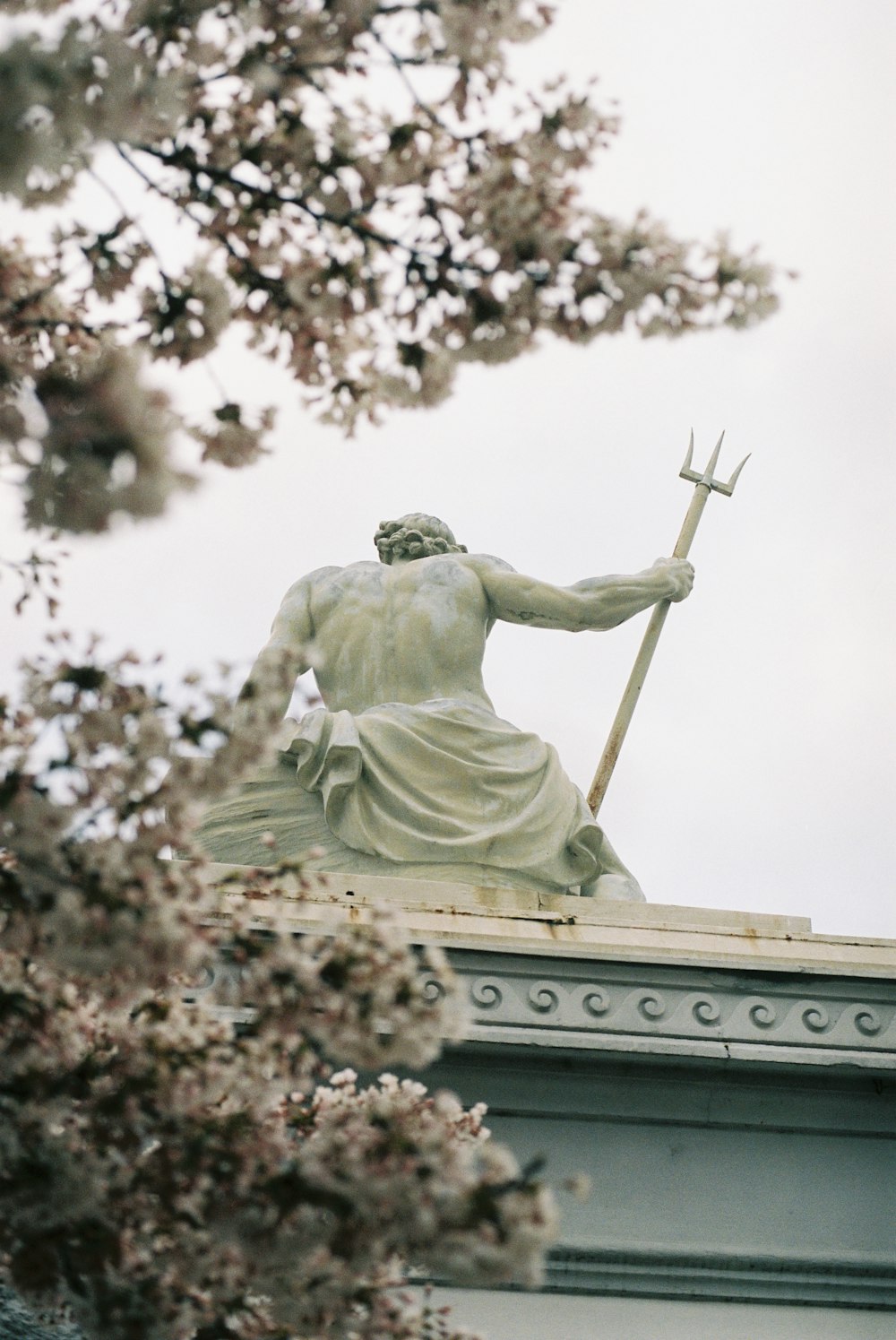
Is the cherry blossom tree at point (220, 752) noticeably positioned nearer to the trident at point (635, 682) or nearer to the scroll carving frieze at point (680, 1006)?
the scroll carving frieze at point (680, 1006)

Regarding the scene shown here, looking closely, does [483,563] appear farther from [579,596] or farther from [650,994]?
[650,994]

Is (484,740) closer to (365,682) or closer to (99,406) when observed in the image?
(365,682)

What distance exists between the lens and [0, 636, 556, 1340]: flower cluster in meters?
3.33

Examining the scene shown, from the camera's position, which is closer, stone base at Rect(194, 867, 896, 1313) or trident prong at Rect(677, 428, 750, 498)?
stone base at Rect(194, 867, 896, 1313)

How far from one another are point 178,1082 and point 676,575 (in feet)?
15.0

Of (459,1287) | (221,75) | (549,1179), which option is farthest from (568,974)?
(221,75)

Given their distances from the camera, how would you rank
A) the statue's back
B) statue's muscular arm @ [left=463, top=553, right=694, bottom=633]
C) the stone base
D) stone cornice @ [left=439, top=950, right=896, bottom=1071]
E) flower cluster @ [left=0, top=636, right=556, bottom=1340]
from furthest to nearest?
statue's muscular arm @ [left=463, top=553, right=694, bottom=633] < the statue's back < stone cornice @ [left=439, top=950, right=896, bottom=1071] < the stone base < flower cluster @ [left=0, top=636, right=556, bottom=1340]

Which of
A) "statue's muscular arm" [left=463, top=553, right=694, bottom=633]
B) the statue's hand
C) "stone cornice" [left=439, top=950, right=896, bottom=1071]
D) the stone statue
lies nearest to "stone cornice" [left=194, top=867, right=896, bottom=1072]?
"stone cornice" [left=439, top=950, right=896, bottom=1071]

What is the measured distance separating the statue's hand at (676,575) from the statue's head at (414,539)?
2.98 feet

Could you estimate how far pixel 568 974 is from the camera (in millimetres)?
5891

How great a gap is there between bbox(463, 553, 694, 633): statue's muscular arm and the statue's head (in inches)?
14.4

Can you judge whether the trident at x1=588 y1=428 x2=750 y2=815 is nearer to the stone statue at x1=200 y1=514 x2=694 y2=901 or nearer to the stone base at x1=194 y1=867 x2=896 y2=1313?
the stone statue at x1=200 y1=514 x2=694 y2=901

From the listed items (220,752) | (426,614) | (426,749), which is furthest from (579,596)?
(220,752)

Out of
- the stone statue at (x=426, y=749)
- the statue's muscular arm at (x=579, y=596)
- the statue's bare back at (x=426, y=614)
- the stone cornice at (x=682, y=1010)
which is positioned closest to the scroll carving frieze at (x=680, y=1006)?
the stone cornice at (x=682, y=1010)
